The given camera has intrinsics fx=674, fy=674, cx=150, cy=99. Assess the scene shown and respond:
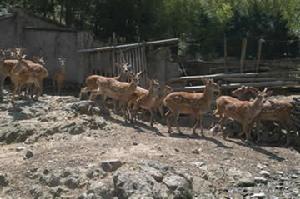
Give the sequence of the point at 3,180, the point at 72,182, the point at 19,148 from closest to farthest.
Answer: the point at 72,182 < the point at 3,180 < the point at 19,148

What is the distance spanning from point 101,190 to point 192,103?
5.59 m

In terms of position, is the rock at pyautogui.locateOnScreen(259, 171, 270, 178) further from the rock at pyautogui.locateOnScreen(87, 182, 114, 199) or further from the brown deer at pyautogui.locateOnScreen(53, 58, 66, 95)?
the brown deer at pyautogui.locateOnScreen(53, 58, 66, 95)

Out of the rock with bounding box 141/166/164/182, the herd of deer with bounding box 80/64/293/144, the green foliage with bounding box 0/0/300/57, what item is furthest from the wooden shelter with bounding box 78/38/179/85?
the rock with bounding box 141/166/164/182

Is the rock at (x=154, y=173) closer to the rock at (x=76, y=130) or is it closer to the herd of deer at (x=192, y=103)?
the rock at (x=76, y=130)

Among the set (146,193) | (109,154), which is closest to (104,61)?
(109,154)

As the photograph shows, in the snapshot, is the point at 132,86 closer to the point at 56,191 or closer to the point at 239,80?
the point at 239,80

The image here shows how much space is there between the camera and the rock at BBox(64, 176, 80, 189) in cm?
1206

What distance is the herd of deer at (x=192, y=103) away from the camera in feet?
54.3

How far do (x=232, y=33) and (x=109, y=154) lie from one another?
2266 centimetres

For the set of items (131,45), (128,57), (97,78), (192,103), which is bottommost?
(192,103)

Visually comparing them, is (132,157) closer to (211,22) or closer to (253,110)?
(253,110)

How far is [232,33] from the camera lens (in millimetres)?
35000

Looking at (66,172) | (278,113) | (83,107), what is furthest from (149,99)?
(66,172)

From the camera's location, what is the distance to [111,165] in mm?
12305
